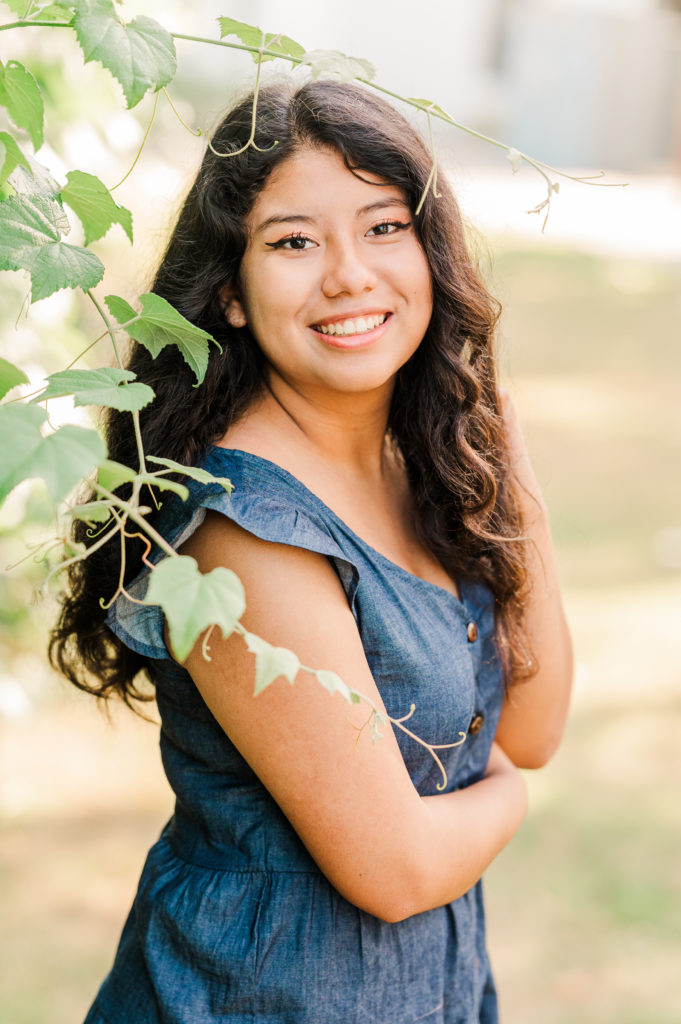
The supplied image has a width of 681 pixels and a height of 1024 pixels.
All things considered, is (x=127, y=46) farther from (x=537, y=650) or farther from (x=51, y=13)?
(x=537, y=650)

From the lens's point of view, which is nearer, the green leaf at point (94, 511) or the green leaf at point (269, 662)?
the green leaf at point (269, 662)

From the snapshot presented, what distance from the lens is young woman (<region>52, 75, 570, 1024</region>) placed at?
4.48 feet

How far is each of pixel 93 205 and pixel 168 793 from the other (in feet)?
9.26

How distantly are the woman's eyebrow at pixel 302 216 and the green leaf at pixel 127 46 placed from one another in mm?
414

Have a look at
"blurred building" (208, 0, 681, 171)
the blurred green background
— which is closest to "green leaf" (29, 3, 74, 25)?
the blurred green background

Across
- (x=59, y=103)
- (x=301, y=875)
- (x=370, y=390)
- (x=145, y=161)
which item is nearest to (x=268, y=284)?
(x=370, y=390)

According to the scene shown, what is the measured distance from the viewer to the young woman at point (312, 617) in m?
1.37

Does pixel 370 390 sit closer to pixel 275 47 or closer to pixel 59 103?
pixel 275 47

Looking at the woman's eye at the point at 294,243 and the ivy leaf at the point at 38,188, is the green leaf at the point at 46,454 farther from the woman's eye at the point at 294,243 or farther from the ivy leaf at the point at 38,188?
the woman's eye at the point at 294,243

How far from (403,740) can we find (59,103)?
1.63m

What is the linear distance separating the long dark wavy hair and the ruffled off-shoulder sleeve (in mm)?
78

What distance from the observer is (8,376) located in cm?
110

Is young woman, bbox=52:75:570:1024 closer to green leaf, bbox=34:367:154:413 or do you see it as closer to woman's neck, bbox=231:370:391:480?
woman's neck, bbox=231:370:391:480

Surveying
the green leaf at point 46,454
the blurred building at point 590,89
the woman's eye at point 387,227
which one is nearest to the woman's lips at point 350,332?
the woman's eye at point 387,227
